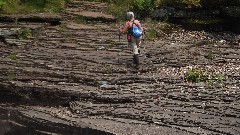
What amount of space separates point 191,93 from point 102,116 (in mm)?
2936

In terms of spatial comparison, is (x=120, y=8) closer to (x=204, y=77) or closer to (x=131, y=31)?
(x=131, y=31)

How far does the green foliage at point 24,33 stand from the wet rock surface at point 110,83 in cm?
25

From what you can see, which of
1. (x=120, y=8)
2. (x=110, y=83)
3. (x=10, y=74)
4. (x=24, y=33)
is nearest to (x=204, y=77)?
(x=110, y=83)

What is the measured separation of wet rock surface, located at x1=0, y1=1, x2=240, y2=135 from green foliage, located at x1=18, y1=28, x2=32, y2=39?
9.9 inches

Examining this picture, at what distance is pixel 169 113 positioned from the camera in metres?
12.3

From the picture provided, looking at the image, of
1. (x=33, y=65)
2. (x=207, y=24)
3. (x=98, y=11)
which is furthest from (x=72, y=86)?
(x=207, y=24)

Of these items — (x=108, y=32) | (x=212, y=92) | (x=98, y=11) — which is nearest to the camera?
(x=212, y=92)

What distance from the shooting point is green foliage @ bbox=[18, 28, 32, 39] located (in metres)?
16.8

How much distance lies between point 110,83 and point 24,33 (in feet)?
17.2

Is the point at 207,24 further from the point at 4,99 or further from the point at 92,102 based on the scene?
the point at 4,99

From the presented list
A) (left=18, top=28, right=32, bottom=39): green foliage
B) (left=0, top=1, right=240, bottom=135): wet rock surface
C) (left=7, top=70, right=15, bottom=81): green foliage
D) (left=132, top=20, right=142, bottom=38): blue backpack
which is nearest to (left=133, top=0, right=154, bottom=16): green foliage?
(left=0, top=1, right=240, bottom=135): wet rock surface

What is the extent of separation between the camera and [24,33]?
17.0 m

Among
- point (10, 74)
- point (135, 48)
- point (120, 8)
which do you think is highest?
point (120, 8)

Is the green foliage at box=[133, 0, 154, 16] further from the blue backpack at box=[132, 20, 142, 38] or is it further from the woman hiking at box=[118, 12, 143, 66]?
the blue backpack at box=[132, 20, 142, 38]
